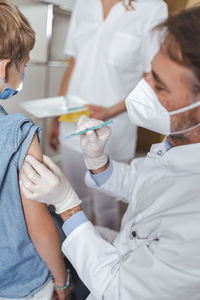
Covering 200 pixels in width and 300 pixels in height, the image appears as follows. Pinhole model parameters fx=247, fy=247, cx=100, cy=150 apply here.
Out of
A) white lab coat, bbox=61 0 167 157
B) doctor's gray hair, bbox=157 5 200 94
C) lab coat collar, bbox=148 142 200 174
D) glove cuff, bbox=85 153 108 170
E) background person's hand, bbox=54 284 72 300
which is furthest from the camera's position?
white lab coat, bbox=61 0 167 157

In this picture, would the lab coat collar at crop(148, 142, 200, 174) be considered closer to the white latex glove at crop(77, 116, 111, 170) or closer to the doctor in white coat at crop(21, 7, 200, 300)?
the doctor in white coat at crop(21, 7, 200, 300)

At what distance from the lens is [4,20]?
1.78 ft

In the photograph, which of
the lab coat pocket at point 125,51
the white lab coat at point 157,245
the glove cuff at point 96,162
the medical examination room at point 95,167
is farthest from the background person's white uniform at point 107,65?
the white lab coat at point 157,245

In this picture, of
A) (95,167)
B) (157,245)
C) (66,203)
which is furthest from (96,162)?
(157,245)

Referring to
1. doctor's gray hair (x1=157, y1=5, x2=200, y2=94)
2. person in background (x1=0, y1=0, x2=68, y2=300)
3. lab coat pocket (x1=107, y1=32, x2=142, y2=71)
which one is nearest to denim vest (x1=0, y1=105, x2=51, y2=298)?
person in background (x1=0, y1=0, x2=68, y2=300)

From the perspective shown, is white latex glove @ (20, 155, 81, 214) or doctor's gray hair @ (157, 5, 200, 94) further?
white latex glove @ (20, 155, 81, 214)

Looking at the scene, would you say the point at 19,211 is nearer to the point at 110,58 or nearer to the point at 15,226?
the point at 15,226

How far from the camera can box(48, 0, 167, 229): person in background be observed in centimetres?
103

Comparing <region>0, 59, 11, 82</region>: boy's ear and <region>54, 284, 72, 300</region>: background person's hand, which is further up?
<region>0, 59, 11, 82</region>: boy's ear

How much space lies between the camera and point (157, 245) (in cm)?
57

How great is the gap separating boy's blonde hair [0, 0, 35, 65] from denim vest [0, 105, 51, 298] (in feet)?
0.47

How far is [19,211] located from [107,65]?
0.78 meters

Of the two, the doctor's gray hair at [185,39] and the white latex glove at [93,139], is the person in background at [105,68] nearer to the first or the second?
the white latex glove at [93,139]

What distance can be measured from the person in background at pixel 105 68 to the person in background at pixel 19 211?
530 mm
